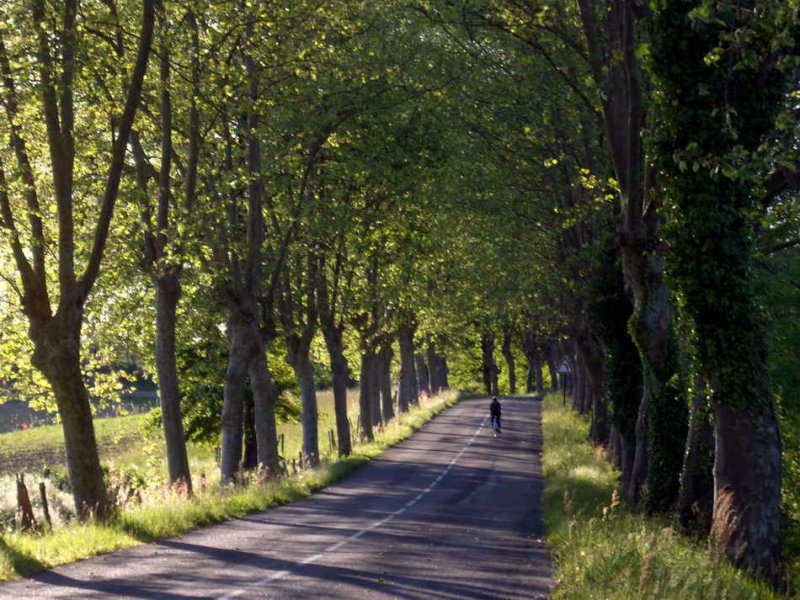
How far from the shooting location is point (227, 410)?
91.9 feet

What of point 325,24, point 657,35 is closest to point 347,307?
point 325,24

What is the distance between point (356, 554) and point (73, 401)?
537 centimetres

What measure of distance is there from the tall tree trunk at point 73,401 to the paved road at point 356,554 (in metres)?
1.87

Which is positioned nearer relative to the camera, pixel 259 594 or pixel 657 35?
pixel 259 594

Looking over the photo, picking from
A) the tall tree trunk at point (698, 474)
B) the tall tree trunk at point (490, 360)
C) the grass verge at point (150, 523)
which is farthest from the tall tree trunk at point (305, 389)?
the tall tree trunk at point (490, 360)

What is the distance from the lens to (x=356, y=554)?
15781 mm

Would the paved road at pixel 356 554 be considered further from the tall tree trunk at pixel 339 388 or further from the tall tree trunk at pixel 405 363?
the tall tree trunk at pixel 405 363

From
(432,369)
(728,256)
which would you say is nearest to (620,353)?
(728,256)

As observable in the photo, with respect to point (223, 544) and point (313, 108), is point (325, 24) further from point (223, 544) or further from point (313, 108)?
point (223, 544)

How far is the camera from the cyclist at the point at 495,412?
47.5m

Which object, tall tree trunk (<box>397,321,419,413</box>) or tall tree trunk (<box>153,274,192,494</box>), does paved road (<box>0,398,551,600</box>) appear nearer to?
tall tree trunk (<box>153,274,192,494</box>)

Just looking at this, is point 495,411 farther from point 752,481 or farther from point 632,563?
point 632,563

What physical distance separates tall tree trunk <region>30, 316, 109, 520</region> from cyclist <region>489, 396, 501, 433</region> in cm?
3112

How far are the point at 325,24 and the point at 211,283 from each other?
8.03m
